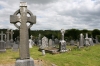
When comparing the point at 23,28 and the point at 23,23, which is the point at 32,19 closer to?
the point at 23,23

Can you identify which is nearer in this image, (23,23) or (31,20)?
(23,23)

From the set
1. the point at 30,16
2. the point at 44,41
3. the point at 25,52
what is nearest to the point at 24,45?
the point at 25,52

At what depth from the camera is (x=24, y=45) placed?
8.44m

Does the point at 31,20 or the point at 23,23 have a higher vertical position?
the point at 31,20

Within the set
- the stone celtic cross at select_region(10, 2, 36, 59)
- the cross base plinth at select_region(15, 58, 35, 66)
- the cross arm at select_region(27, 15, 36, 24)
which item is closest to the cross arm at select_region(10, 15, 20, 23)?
the stone celtic cross at select_region(10, 2, 36, 59)

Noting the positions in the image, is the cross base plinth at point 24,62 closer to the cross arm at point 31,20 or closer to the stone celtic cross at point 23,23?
the stone celtic cross at point 23,23

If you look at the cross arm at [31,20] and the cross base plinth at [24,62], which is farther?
the cross arm at [31,20]

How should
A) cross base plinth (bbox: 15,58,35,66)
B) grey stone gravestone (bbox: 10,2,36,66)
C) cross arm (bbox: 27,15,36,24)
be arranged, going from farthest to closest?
1. cross arm (bbox: 27,15,36,24)
2. grey stone gravestone (bbox: 10,2,36,66)
3. cross base plinth (bbox: 15,58,35,66)

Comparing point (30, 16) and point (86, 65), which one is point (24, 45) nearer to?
point (30, 16)

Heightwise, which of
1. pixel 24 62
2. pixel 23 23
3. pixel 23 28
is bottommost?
pixel 24 62

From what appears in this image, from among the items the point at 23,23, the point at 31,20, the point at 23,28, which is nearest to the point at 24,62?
the point at 23,28

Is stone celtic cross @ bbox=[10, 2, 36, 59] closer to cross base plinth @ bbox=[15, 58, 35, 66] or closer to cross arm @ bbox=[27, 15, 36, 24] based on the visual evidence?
cross arm @ bbox=[27, 15, 36, 24]

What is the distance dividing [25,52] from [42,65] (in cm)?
363

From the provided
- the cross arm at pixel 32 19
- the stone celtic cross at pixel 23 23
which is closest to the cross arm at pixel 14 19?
the stone celtic cross at pixel 23 23
